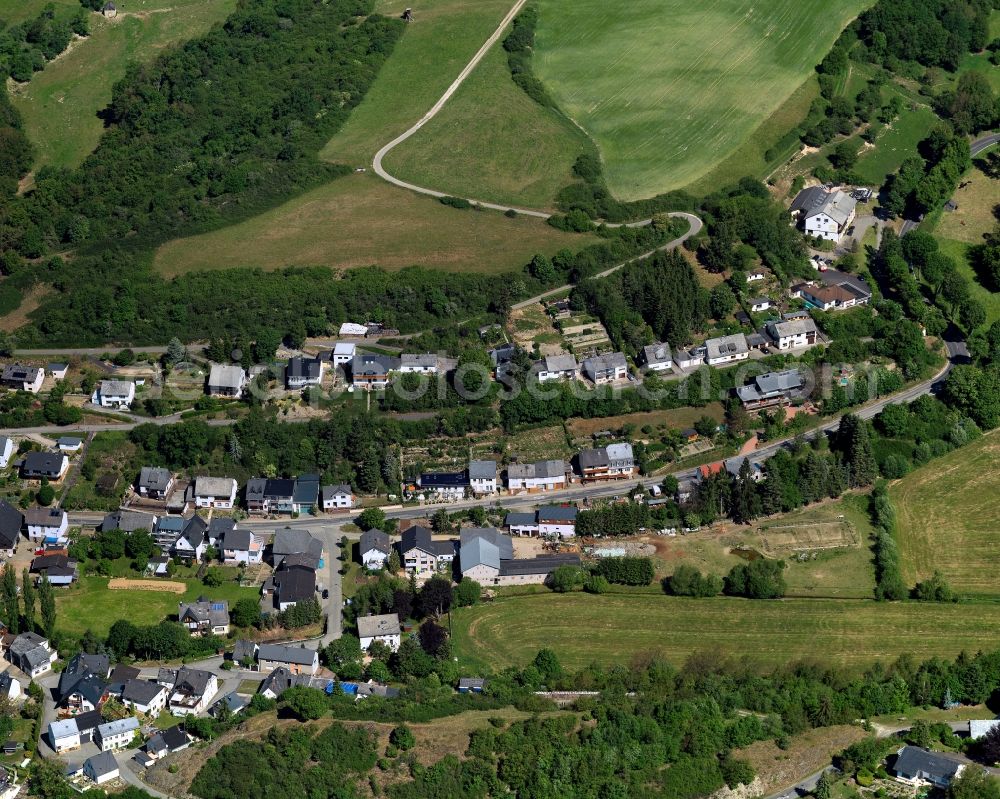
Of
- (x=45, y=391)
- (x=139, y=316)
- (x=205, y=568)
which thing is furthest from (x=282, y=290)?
(x=205, y=568)

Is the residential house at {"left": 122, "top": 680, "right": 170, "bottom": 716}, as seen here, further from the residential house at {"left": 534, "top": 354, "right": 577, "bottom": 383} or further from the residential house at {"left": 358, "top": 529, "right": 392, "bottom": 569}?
the residential house at {"left": 534, "top": 354, "right": 577, "bottom": 383}

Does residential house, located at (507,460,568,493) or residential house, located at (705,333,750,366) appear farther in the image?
residential house, located at (705,333,750,366)

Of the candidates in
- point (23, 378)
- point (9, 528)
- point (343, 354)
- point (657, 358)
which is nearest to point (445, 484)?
point (343, 354)

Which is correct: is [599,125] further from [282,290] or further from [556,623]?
[556,623]

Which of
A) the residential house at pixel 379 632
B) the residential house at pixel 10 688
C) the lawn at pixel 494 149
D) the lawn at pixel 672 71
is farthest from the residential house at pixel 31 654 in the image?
the lawn at pixel 672 71

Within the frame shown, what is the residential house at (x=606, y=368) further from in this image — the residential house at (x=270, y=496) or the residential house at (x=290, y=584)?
the residential house at (x=290, y=584)

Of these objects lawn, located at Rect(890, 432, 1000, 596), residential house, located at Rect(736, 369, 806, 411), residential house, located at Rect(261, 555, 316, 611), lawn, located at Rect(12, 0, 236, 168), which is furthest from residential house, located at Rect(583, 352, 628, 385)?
lawn, located at Rect(12, 0, 236, 168)
